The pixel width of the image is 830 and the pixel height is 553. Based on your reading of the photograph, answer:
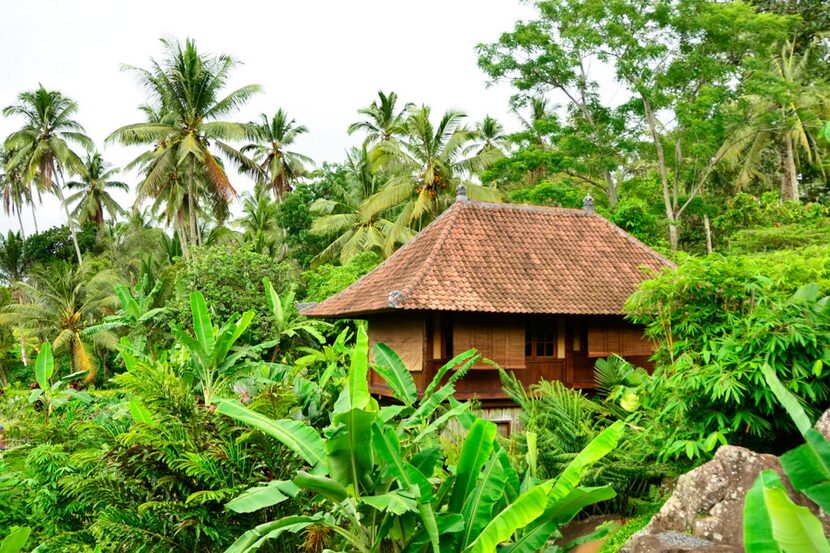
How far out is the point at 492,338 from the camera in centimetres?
1242

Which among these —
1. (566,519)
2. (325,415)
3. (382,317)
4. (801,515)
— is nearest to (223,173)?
(382,317)

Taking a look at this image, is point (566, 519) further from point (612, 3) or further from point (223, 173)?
point (223, 173)

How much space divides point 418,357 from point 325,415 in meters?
4.83

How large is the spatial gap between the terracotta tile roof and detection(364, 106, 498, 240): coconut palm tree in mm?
7797

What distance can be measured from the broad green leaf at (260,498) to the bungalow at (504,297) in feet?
21.0

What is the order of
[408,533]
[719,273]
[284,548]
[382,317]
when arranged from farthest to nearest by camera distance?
[382,317], [719,273], [284,548], [408,533]

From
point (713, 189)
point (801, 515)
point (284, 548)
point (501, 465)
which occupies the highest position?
point (713, 189)

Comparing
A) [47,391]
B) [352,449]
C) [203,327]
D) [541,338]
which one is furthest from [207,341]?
[541,338]

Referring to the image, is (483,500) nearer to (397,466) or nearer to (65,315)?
(397,466)

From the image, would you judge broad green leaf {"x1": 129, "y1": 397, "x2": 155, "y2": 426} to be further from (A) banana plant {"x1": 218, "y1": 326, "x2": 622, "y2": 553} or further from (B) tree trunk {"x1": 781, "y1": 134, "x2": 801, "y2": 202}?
(B) tree trunk {"x1": 781, "y1": 134, "x2": 801, "y2": 202}

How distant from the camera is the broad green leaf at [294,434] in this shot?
4.92 meters

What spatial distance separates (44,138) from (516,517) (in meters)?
31.8

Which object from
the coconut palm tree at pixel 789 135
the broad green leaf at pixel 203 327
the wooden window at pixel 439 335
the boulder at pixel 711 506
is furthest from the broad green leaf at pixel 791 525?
the coconut palm tree at pixel 789 135

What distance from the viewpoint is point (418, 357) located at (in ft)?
40.6
